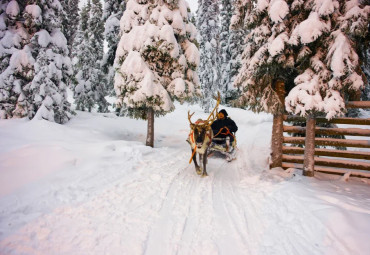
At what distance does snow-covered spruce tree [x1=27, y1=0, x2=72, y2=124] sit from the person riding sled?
930 cm

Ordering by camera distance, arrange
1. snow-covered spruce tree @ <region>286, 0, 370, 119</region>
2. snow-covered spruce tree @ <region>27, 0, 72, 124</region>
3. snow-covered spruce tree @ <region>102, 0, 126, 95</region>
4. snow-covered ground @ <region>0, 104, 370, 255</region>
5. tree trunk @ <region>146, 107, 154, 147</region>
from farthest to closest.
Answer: snow-covered spruce tree @ <region>102, 0, 126, 95</region> → snow-covered spruce tree @ <region>27, 0, 72, 124</region> → tree trunk @ <region>146, 107, 154, 147</region> → snow-covered spruce tree @ <region>286, 0, 370, 119</region> → snow-covered ground @ <region>0, 104, 370, 255</region>

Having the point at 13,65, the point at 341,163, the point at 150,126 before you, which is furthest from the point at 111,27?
the point at 341,163

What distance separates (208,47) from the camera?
27.7 meters

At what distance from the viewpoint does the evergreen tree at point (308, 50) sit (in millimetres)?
5387

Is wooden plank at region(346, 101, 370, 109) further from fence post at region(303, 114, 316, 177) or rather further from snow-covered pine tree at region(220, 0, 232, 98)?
snow-covered pine tree at region(220, 0, 232, 98)

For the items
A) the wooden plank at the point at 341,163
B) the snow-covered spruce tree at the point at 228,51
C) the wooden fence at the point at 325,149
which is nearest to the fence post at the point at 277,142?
the wooden fence at the point at 325,149

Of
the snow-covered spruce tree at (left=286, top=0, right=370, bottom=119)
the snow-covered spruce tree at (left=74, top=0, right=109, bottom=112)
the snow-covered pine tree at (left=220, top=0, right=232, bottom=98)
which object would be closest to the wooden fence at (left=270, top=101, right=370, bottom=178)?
the snow-covered spruce tree at (left=286, top=0, right=370, bottom=119)

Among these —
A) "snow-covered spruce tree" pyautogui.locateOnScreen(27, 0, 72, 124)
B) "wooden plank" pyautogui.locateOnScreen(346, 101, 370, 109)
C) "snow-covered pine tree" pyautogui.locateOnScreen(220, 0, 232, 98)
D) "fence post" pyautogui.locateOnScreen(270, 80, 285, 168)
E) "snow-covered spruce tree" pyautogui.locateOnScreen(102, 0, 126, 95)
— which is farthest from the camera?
"snow-covered pine tree" pyautogui.locateOnScreen(220, 0, 232, 98)

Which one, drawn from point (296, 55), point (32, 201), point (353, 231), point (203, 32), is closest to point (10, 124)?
point (32, 201)

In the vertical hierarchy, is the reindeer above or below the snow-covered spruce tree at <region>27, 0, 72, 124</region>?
below

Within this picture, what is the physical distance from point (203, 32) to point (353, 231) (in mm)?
28772

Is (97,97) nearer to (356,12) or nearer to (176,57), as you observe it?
(176,57)

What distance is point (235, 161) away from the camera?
Result: 9430 millimetres

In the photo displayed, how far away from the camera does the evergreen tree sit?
5.39 meters
